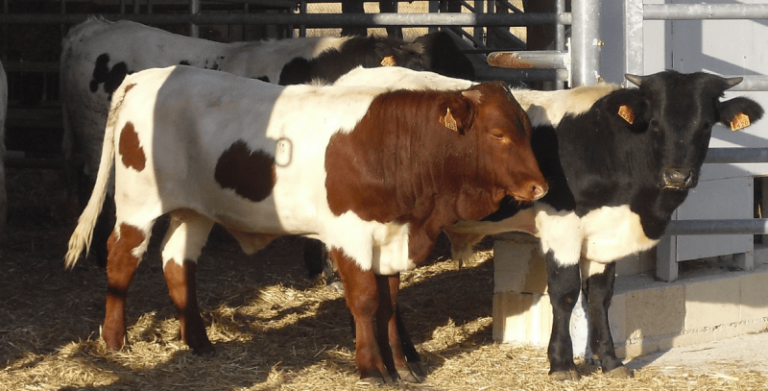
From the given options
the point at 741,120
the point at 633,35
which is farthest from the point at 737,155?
the point at 633,35

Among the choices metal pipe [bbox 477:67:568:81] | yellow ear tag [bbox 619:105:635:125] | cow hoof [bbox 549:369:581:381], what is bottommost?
cow hoof [bbox 549:369:581:381]

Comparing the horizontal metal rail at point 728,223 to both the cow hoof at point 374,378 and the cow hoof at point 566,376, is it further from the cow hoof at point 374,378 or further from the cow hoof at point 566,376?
the cow hoof at point 374,378

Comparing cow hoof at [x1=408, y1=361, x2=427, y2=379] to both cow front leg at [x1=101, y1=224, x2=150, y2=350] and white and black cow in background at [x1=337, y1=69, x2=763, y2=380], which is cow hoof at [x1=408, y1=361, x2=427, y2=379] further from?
cow front leg at [x1=101, y1=224, x2=150, y2=350]

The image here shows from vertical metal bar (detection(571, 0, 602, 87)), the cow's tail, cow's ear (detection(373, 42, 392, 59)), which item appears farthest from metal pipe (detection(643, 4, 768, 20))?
the cow's tail

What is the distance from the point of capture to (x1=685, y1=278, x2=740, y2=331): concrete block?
6668 millimetres

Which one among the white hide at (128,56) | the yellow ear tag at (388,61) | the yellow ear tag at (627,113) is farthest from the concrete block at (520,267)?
the white hide at (128,56)

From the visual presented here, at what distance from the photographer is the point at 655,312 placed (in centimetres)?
650

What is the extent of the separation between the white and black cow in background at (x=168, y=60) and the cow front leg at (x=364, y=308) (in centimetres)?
235

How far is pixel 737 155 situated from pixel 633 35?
89 centimetres

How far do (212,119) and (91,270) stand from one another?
290cm

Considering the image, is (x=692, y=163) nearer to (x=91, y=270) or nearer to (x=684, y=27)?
(x=684, y=27)

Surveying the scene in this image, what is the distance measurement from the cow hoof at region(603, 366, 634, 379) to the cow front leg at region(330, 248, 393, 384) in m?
1.27

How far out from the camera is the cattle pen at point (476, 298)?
18.3 feet

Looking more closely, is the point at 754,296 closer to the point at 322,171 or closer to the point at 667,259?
the point at 667,259
